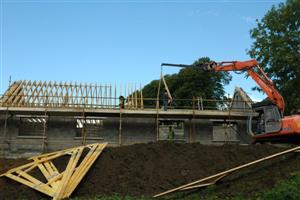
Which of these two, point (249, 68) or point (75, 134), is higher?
point (249, 68)

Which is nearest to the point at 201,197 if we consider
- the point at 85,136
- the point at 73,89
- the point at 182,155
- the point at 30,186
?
the point at 182,155

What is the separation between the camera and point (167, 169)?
1483 centimetres

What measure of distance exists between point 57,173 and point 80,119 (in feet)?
29.6

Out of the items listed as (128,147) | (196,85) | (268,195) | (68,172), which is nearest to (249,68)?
(128,147)

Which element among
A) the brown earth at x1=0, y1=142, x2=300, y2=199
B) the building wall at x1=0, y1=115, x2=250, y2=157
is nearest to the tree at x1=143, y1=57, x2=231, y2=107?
the building wall at x1=0, y1=115, x2=250, y2=157

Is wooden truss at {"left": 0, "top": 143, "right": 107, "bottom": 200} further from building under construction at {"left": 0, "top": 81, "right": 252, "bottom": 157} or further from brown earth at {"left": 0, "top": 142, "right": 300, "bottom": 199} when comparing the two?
building under construction at {"left": 0, "top": 81, "right": 252, "bottom": 157}

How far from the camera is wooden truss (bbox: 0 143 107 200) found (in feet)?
42.8

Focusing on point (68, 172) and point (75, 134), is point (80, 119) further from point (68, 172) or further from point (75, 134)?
point (68, 172)

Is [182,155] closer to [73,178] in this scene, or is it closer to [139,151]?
[139,151]

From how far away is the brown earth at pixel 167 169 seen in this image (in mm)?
13148

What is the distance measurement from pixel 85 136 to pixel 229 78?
32.9 metres

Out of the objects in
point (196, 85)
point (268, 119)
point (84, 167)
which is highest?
point (196, 85)

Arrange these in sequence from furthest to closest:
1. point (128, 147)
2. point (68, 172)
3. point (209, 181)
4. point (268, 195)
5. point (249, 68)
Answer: point (249, 68), point (128, 147), point (68, 172), point (209, 181), point (268, 195)

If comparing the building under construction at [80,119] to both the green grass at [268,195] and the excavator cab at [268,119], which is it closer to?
the excavator cab at [268,119]
